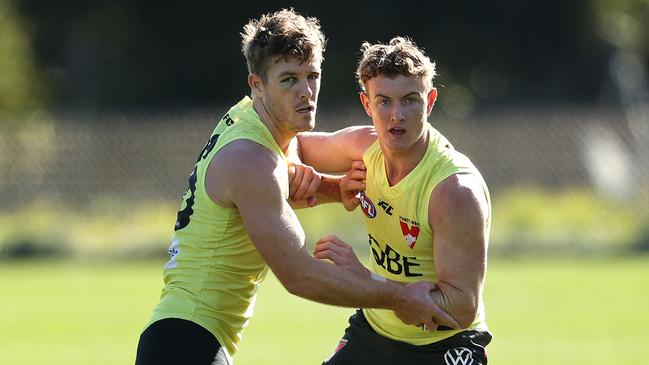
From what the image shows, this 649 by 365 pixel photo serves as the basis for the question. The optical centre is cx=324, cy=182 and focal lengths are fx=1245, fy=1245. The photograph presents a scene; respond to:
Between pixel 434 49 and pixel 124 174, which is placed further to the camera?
pixel 434 49

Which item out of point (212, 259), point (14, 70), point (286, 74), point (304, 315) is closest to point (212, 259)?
point (212, 259)

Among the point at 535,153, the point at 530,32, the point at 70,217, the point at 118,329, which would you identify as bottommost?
the point at 118,329

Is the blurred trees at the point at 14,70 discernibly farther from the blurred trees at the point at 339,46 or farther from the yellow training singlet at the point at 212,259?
the yellow training singlet at the point at 212,259

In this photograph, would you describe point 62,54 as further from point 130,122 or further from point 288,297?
point 288,297

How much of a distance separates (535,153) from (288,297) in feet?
23.7

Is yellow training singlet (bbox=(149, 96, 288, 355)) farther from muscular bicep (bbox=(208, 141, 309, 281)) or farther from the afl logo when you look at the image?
the afl logo

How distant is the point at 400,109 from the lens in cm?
645

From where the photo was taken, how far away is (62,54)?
124ft

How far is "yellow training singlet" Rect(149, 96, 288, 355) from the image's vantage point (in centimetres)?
626

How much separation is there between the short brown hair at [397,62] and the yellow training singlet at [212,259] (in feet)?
2.21

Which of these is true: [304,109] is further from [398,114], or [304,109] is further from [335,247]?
[335,247]

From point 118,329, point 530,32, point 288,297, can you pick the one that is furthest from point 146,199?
point 530,32

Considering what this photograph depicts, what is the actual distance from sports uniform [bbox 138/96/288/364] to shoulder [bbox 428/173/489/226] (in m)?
0.83

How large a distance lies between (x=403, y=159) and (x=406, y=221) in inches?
13.2
